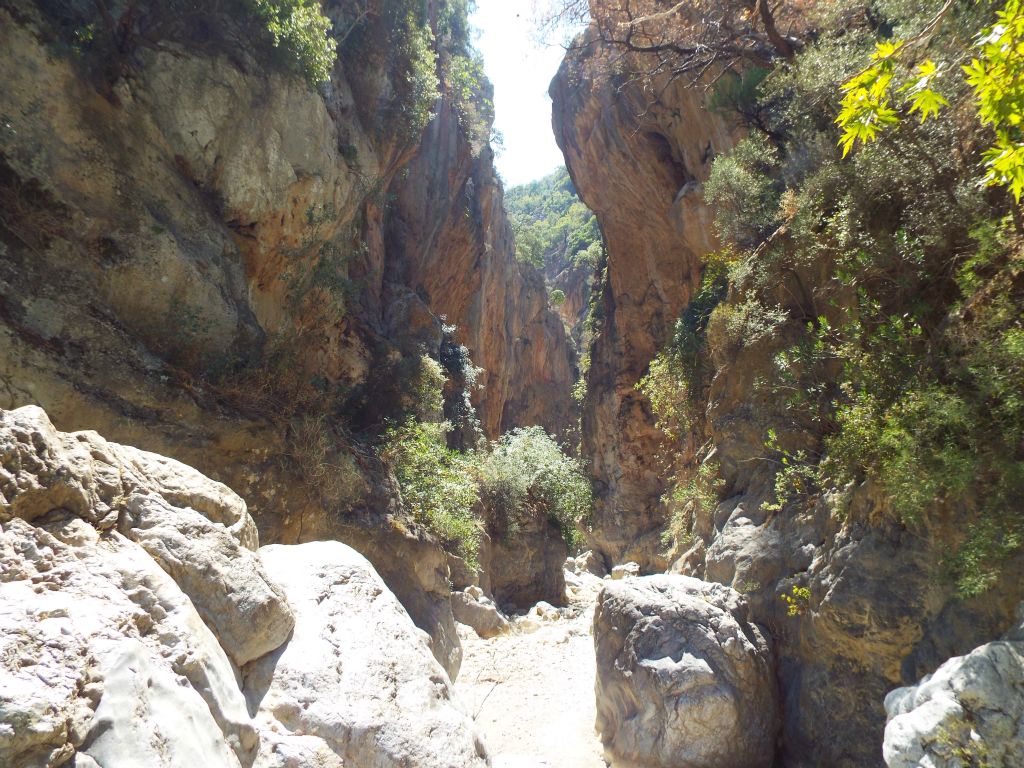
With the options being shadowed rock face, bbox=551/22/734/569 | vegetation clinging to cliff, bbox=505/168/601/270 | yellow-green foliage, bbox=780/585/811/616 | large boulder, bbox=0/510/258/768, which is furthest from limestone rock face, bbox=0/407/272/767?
vegetation clinging to cliff, bbox=505/168/601/270

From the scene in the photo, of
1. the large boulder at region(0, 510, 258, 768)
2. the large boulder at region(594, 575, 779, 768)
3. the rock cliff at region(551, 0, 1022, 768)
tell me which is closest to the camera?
the large boulder at region(0, 510, 258, 768)

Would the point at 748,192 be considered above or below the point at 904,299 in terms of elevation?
above

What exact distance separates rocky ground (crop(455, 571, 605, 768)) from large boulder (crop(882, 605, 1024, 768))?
291 centimetres

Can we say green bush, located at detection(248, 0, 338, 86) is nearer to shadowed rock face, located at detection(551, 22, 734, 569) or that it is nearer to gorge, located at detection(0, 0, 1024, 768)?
gorge, located at detection(0, 0, 1024, 768)

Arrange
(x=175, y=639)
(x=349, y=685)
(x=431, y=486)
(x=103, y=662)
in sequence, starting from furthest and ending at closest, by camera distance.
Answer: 1. (x=431, y=486)
2. (x=349, y=685)
3. (x=175, y=639)
4. (x=103, y=662)

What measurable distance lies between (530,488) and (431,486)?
622 cm

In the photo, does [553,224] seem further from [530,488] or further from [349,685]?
[349,685]

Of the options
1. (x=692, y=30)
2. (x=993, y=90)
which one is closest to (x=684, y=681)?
(x=993, y=90)

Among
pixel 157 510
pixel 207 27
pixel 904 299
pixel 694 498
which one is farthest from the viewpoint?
pixel 694 498

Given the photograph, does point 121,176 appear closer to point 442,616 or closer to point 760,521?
point 442,616

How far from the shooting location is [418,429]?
34.6ft

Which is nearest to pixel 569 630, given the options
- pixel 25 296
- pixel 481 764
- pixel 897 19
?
pixel 481 764

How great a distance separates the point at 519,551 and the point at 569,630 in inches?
161

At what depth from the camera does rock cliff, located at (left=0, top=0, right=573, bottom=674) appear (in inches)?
239
